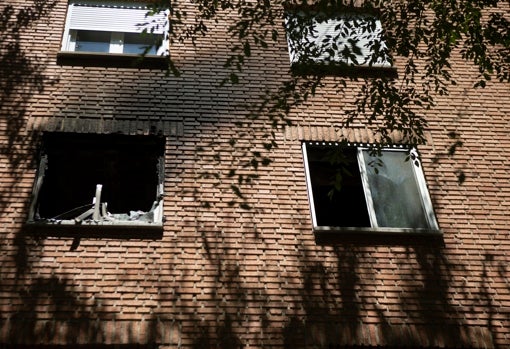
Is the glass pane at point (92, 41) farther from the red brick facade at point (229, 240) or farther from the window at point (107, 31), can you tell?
the red brick facade at point (229, 240)

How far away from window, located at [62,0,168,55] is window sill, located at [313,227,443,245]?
15.3ft

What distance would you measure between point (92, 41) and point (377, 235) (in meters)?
6.32

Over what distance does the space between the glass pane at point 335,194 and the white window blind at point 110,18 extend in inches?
160

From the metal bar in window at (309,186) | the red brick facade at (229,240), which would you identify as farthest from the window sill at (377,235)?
the metal bar in window at (309,186)

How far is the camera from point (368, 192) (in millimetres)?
7785

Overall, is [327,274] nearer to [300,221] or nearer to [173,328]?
[300,221]

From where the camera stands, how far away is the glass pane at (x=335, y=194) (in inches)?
297

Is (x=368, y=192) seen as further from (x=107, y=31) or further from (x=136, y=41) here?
(x=107, y=31)

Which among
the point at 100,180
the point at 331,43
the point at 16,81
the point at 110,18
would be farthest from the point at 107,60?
the point at 331,43

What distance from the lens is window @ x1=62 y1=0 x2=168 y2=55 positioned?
30.3 ft

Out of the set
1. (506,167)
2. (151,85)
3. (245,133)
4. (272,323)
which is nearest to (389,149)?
(506,167)

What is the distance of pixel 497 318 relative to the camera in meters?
6.62

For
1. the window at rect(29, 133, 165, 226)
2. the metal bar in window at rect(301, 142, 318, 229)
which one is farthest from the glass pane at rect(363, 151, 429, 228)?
the window at rect(29, 133, 165, 226)

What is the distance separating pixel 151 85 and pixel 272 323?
4.62m
